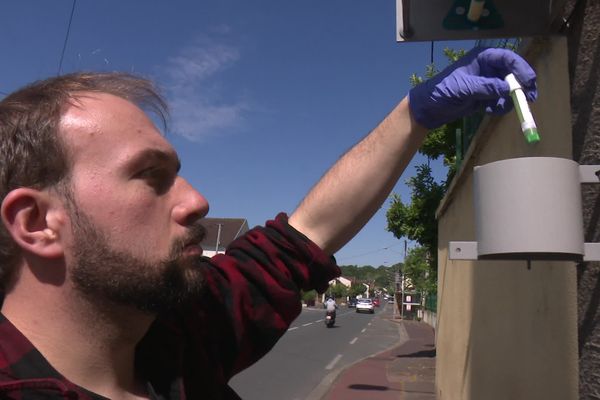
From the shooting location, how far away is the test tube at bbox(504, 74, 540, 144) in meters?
1.22

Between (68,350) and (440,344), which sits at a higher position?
(68,350)

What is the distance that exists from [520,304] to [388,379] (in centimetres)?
826

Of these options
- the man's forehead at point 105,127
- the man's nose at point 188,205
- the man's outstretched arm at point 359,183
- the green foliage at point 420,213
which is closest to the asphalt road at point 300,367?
the green foliage at point 420,213

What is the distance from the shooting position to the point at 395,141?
5.37 ft

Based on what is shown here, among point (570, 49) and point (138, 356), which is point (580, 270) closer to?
point (570, 49)

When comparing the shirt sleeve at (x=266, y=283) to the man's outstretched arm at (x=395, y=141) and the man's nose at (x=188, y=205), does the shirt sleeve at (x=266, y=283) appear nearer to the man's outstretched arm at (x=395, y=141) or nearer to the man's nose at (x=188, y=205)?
the man's outstretched arm at (x=395, y=141)

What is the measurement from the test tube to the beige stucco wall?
863 millimetres

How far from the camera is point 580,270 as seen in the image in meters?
1.62

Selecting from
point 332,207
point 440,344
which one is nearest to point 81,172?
point 332,207

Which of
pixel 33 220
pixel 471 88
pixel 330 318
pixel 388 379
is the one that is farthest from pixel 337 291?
pixel 33 220

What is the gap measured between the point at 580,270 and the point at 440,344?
208 inches

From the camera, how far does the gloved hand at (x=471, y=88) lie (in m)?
1.50

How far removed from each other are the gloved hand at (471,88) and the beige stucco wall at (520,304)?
2.37 ft

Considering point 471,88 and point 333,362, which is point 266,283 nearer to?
point 471,88
